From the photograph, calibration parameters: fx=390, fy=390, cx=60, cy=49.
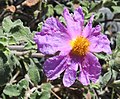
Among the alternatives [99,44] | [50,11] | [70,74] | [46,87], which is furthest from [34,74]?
[50,11]

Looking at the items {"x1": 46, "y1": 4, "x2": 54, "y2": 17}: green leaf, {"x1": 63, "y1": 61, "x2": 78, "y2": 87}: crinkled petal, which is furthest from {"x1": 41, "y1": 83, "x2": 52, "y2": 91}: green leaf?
{"x1": 46, "y1": 4, "x2": 54, "y2": 17}: green leaf

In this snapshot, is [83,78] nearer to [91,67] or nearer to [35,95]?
[91,67]

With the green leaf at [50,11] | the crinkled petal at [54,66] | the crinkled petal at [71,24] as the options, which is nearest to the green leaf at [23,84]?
the crinkled petal at [54,66]

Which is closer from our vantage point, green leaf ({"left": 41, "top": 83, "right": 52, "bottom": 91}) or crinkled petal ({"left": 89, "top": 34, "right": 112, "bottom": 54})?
crinkled petal ({"left": 89, "top": 34, "right": 112, "bottom": 54})

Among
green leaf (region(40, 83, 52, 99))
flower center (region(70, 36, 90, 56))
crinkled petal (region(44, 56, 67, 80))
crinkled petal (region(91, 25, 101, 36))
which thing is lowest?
green leaf (region(40, 83, 52, 99))

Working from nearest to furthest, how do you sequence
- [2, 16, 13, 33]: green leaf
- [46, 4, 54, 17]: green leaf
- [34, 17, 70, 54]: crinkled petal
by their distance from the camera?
[34, 17, 70, 54]: crinkled petal < [2, 16, 13, 33]: green leaf < [46, 4, 54, 17]: green leaf

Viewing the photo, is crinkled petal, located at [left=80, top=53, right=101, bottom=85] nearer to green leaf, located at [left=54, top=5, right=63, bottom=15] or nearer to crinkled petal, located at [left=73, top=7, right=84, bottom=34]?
crinkled petal, located at [left=73, top=7, right=84, bottom=34]
